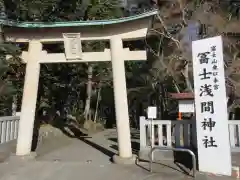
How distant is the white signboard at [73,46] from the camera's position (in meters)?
8.56

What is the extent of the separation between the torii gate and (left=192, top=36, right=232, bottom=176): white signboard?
216 cm

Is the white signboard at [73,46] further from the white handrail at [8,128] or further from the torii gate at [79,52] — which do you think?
the white handrail at [8,128]

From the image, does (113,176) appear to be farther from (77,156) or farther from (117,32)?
(117,32)

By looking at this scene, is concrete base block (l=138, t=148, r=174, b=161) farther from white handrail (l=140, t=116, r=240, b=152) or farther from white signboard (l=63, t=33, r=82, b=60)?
white signboard (l=63, t=33, r=82, b=60)

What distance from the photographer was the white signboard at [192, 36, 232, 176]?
6.30 metres

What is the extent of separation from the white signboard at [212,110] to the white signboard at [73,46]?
3575 millimetres

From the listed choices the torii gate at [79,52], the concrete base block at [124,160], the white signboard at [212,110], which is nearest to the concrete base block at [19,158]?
the torii gate at [79,52]

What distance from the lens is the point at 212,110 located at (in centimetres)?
645

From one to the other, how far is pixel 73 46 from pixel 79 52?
0.26m

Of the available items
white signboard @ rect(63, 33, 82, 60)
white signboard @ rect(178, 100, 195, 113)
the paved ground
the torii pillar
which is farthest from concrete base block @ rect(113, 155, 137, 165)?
white signboard @ rect(63, 33, 82, 60)

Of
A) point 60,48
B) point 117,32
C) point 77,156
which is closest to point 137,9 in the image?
point 60,48

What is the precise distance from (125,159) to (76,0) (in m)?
8.88

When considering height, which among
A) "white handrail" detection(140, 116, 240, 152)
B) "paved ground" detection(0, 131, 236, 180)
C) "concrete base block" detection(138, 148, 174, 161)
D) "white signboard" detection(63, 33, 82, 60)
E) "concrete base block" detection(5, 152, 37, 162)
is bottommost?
"paved ground" detection(0, 131, 236, 180)

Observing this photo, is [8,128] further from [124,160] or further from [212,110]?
[212,110]
